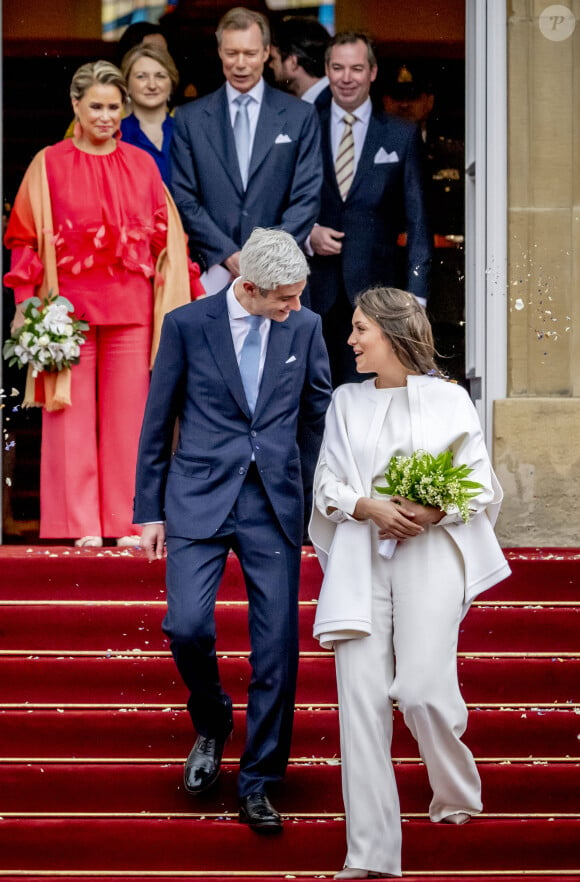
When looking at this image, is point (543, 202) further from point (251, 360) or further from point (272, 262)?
point (272, 262)

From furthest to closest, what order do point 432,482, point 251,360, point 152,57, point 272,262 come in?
point 152,57 < point 251,360 < point 272,262 < point 432,482

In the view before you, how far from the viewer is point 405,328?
14.8 ft

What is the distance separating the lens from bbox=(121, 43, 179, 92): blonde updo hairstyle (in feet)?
26.3

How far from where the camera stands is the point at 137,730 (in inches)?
207

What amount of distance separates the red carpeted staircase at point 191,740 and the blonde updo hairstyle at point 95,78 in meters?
2.41

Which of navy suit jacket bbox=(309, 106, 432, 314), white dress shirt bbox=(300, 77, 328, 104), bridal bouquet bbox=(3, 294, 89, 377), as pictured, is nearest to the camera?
bridal bouquet bbox=(3, 294, 89, 377)

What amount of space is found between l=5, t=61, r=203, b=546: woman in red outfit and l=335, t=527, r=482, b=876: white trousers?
10.1ft

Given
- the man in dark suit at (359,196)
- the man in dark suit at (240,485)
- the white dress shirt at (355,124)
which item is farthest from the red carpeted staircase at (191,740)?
the white dress shirt at (355,124)

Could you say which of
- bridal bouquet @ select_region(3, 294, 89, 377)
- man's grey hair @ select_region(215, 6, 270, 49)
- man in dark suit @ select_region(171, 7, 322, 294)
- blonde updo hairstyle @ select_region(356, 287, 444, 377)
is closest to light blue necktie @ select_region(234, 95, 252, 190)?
man in dark suit @ select_region(171, 7, 322, 294)

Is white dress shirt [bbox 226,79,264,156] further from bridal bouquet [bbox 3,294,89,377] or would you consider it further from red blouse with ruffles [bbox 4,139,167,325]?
bridal bouquet [bbox 3,294,89,377]

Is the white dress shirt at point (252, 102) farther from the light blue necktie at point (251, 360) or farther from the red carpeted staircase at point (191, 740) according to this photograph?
the light blue necktie at point (251, 360)

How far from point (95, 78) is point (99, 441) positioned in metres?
1.87

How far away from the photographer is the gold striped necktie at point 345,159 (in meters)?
8.20

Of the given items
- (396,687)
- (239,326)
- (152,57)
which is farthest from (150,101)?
(396,687)
